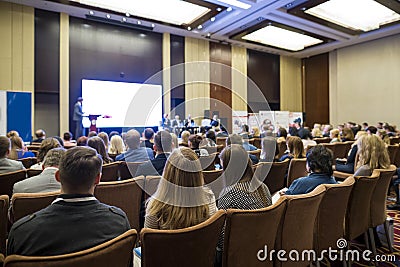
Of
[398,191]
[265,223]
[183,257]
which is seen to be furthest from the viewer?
[398,191]

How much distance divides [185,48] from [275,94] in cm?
542

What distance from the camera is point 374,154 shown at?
3.12 meters

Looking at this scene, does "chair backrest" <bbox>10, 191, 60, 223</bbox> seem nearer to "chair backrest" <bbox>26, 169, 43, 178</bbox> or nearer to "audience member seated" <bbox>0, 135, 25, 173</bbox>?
"chair backrest" <bbox>26, 169, 43, 178</bbox>

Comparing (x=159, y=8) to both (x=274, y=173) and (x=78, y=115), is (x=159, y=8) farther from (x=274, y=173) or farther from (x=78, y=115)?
(x=274, y=173)

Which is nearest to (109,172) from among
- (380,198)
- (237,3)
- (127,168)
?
(127,168)

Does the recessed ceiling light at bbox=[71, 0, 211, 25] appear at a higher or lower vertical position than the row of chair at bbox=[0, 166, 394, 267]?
higher

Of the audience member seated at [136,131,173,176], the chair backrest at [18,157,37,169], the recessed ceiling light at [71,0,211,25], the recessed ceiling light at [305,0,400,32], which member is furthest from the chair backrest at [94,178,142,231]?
the recessed ceiling light at [305,0,400,32]

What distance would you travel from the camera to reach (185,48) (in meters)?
11.9

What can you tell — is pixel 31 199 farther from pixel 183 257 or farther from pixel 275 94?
pixel 275 94

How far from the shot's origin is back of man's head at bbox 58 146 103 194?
1325 mm

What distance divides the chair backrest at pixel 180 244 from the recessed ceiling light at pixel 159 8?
8646mm

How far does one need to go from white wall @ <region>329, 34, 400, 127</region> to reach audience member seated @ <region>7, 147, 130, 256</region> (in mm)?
13539

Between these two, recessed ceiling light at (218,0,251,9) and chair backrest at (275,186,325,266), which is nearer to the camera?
chair backrest at (275,186,325,266)

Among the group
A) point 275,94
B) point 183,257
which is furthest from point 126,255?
point 275,94
